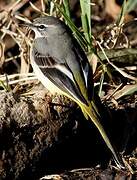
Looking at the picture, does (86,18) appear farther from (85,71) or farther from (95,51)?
(85,71)

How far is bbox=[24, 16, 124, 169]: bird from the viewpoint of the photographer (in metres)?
4.80

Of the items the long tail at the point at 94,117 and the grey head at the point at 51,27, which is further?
the grey head at the point at 51,27

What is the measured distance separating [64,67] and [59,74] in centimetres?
8

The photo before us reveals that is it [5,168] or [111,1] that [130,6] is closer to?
[111,1]

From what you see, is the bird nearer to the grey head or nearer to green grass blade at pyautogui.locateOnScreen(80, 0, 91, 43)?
the grey head

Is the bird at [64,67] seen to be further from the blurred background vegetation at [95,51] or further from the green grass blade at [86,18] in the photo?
the green grass blade at [86,18]

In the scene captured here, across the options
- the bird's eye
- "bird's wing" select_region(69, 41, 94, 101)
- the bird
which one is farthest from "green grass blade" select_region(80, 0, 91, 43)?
"bird's wing" select_region(69, 41, 94, 101)

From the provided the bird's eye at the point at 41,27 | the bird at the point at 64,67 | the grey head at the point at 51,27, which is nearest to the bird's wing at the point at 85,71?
the bird at the point at 64,67

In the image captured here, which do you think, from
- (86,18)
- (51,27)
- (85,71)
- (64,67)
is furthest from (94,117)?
(86,18)

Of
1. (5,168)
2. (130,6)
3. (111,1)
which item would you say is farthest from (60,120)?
(111,1)

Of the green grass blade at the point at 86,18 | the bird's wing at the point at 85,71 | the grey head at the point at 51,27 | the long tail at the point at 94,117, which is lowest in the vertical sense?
the long tail at the point at 94,117

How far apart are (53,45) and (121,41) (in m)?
1.35

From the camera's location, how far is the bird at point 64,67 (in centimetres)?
480

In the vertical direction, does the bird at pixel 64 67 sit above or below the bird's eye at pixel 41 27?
below
